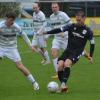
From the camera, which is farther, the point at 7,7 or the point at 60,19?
the point at 7,7

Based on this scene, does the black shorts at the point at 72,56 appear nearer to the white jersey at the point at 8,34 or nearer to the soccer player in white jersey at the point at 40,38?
the white jersey at the point at 8,34

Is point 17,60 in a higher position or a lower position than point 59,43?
higher

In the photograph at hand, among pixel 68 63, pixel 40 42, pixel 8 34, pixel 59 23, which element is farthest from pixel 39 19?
pixel 68 63

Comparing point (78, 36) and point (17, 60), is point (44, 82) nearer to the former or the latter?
point (17, 60)

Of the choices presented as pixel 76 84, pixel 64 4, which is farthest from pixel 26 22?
pixel 76 84

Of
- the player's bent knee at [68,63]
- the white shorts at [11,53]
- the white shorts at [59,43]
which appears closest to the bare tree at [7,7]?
the white shorts at [59,43]

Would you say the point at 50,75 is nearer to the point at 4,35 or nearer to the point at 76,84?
the point at 76,84

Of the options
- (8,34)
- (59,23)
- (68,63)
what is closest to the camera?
(68,63)

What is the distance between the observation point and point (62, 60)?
44.2 feet

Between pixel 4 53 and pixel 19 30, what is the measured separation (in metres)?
0.73

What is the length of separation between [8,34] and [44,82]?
2.28 metres

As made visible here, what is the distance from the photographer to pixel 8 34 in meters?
13.6

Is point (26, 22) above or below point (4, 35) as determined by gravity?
below

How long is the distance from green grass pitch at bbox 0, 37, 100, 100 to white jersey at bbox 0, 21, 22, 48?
117 cm
